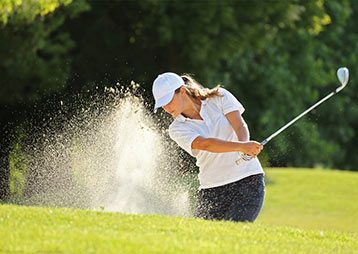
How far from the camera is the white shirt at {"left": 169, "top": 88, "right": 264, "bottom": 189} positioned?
973 centimetres

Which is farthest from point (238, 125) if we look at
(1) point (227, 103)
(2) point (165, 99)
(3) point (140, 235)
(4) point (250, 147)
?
(3) point (140, 235)

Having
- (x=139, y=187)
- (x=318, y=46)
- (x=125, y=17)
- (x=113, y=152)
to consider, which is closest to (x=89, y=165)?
(x=113, y=152)

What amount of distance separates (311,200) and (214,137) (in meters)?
12.2

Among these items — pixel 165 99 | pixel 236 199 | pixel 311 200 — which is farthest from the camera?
pixel 311 200

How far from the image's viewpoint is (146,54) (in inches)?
1246

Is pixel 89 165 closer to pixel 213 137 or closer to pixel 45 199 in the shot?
pixel 45 199

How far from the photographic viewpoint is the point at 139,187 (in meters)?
13.5

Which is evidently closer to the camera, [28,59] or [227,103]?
[227,103]

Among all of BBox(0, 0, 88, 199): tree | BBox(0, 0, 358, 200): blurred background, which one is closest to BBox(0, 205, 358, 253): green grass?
BBox(0, 0, 358, 200): blurred background

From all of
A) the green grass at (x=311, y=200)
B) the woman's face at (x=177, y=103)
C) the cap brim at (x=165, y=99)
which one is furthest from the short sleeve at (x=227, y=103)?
the green grass at (x=311, y=200)

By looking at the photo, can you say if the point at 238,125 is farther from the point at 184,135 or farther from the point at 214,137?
the point at 184,135

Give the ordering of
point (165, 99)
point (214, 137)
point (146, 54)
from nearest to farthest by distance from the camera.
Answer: point (165, 99)
point (214, 137)
point (146, 54)

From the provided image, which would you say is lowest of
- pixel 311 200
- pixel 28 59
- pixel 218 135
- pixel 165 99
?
pixel 311 200

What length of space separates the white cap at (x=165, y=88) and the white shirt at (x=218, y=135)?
22cm
